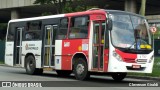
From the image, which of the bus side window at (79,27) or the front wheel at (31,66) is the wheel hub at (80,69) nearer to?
the bus side window at (79,27)

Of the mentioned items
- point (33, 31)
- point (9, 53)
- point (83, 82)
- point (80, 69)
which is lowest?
point (83, 82)

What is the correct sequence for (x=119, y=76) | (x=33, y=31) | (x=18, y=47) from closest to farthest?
(x=119, y=76), (x=33, y=31), (x=18, y=47)

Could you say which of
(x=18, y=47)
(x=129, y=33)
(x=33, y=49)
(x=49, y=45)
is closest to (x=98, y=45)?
(x=129, y=33)

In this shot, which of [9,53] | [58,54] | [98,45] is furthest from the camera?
[9,53]

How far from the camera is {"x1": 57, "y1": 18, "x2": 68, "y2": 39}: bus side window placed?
1917 cm

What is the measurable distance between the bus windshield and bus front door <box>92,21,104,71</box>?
0.66 m

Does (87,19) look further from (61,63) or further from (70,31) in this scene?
(61,63)

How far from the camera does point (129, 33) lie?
16688 mm

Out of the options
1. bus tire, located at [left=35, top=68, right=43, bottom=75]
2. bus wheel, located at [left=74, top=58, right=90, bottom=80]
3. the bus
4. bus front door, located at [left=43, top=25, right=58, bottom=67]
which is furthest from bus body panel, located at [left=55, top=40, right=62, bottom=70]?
bus tire, located at [left=35, top=68, right=43, bottom=75]

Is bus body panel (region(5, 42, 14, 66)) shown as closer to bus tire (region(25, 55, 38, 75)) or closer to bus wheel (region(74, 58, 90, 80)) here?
bus tire (region(25, 55, 38, 75))

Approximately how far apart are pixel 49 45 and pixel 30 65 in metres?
2.21

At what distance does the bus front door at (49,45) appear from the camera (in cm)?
2002

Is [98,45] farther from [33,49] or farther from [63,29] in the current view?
[33,49]

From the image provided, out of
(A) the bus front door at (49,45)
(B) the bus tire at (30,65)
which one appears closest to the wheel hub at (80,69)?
(A) the bus front door at (49,45)
